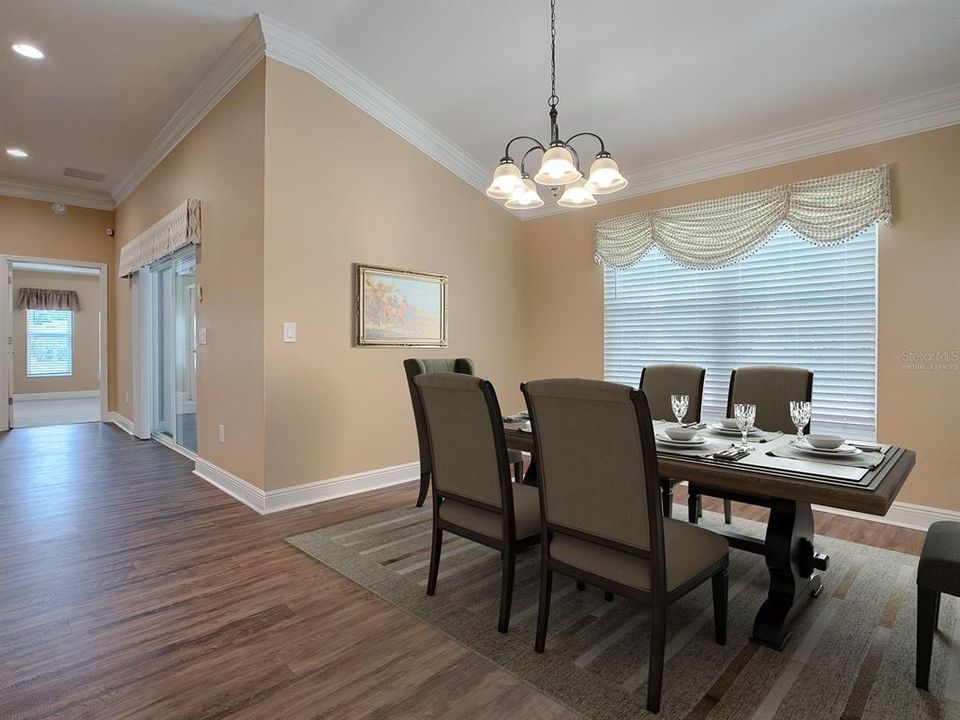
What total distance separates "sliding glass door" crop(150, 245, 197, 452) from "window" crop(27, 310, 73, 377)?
647 centimetres

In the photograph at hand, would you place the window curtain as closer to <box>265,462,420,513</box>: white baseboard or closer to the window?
the window

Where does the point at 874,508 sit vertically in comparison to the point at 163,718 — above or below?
above

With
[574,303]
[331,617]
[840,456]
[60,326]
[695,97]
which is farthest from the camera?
[60,326]

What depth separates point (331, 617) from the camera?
2.11 metres

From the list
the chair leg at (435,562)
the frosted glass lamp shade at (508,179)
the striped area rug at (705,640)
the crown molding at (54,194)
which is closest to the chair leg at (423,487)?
the striped area rug at (705,640)

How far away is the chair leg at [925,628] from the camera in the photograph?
1612 millimetres

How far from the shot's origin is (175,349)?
17.8 ft

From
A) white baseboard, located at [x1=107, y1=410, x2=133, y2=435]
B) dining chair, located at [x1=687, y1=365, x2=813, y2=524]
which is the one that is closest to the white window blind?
dining chair, located at [x1=687, y1=365, x2=813, y2=524]

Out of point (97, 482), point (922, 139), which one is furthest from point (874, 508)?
point (97, 482)

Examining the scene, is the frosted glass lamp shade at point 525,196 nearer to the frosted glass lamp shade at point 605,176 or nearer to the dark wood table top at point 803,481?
the frosted glass lamp shade at point 605,176

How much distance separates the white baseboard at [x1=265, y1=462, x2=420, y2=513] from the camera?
3.47m

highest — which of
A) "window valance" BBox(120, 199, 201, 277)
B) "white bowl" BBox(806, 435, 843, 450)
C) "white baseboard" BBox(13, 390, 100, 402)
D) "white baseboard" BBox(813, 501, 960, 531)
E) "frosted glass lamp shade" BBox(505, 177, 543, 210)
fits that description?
"window valance" BBox(120, 199, 201, 277)

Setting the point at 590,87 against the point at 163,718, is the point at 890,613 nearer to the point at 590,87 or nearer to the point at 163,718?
the point at 163,718

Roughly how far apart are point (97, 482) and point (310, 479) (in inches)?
77.1
